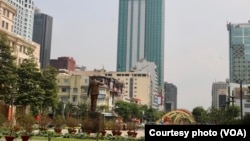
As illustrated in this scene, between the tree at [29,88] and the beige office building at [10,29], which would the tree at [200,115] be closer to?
the beige office building at [10,29]

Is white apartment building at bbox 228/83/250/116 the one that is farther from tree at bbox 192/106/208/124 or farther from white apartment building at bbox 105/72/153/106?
white apartment building at bbox 105/72/153/106

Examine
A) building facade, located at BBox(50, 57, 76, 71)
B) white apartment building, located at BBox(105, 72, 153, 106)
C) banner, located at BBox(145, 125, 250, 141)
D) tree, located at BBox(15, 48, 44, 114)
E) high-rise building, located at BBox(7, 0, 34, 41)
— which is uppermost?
high-rise building, located at BBox(7, 0, 34, 41)

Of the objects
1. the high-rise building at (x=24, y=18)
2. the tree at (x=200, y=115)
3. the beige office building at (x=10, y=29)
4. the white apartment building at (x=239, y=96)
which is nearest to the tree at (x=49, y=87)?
the beige office building at (x=10, y=29)

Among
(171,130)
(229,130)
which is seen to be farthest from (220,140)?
(171,130)

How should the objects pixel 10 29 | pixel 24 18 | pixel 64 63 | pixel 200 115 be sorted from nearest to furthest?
pixel 10 29
pixel 200 115
pixel 24 18
pixel 64 63

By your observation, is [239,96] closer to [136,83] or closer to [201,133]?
[136,83]

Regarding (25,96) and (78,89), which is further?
(78,89)

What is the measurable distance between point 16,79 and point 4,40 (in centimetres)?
537

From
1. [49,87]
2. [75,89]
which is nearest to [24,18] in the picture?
[75,89]

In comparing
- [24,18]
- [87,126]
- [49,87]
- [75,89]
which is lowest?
[87,126]

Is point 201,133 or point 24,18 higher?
point 24,18

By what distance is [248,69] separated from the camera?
117938mm

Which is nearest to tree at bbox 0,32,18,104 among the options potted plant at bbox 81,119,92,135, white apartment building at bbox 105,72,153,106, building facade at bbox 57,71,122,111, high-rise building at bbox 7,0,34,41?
potted plant at bbox 81,119,92,135

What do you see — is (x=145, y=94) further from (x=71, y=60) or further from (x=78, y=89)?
(x=78, y=89)
